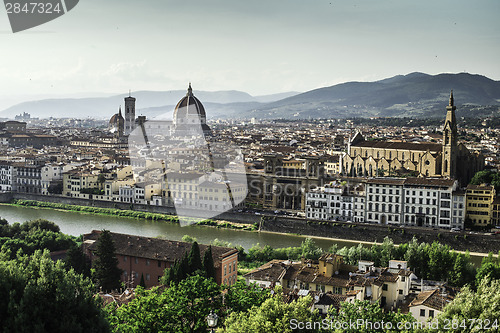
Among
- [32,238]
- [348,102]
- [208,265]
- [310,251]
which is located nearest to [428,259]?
[310,251]

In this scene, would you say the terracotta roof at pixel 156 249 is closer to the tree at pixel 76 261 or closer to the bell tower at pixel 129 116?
the tree at pixel 76 261

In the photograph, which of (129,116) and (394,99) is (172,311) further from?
(394,99)

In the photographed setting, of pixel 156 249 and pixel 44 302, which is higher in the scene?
pixel 44 302

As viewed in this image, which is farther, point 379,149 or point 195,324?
point 379,149

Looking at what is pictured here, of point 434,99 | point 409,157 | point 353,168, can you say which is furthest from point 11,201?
point 434,99

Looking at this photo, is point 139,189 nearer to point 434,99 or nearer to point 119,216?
point 119,216
